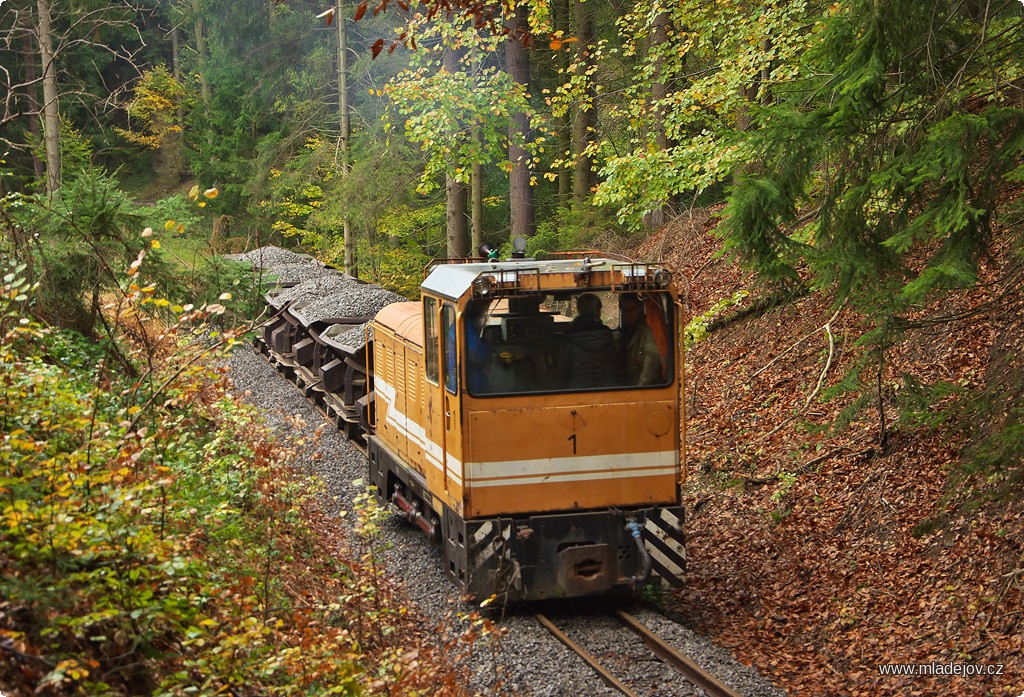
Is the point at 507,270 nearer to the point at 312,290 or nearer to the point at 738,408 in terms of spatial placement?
the point at 738,408

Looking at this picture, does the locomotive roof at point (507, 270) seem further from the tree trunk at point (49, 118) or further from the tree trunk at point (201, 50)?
the tree trunk at point (201, 50)

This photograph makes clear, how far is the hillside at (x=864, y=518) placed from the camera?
7426mm

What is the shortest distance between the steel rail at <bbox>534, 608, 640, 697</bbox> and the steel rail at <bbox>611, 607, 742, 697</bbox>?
551 millimetres

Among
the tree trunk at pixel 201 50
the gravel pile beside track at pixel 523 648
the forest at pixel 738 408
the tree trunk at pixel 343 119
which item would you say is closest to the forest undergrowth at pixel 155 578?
the forest at pixel 738 408

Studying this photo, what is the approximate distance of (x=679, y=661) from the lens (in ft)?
24.9

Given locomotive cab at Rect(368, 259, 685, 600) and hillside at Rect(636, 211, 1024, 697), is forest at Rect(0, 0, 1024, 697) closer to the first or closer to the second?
hillside at Rect(636, 211, 1024, 697)

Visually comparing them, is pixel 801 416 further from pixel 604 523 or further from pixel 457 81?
pixel 457 81

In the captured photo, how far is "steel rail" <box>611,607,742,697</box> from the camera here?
23.1 ft

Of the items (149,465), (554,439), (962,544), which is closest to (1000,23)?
(962,544)

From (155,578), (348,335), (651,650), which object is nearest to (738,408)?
(651,650)

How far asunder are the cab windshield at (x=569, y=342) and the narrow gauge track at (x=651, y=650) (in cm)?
215

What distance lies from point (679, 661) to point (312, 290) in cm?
1546

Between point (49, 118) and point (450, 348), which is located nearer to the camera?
point (450, 348)

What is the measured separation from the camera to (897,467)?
9.96 metres
